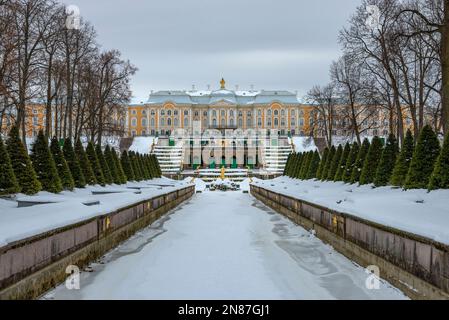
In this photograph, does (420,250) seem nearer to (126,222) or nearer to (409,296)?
(409,296)

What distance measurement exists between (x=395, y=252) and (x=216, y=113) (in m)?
122

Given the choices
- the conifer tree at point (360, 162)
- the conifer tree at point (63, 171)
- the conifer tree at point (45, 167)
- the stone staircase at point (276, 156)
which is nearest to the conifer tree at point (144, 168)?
the conifer tree at point (360, 162)

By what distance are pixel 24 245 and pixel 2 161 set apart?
8.58 metres

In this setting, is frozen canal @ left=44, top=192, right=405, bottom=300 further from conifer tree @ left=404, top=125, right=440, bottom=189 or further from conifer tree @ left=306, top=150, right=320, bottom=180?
conifer tree @ left=306, top=150, right=320, bottom=180

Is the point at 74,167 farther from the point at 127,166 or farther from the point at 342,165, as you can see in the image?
the point at 342,165

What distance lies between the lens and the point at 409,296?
7336 mm

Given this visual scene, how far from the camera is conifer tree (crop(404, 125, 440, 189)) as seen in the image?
54.1ft

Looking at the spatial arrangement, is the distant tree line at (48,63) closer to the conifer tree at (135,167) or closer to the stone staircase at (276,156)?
the conifer tree at (135,167)

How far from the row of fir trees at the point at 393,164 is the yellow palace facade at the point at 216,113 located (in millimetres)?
90577

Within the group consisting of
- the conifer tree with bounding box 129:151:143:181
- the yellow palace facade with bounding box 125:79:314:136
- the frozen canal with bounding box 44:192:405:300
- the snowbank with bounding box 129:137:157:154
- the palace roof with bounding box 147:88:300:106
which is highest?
the palace roof with bounding box 147:88:300:106

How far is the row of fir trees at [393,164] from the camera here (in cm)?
1455

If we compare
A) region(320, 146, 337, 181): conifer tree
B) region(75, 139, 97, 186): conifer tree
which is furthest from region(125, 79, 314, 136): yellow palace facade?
region(75, 139, 97, 186): conifer tree

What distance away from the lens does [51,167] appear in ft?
61.7

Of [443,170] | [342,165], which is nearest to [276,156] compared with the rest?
[342,165]
